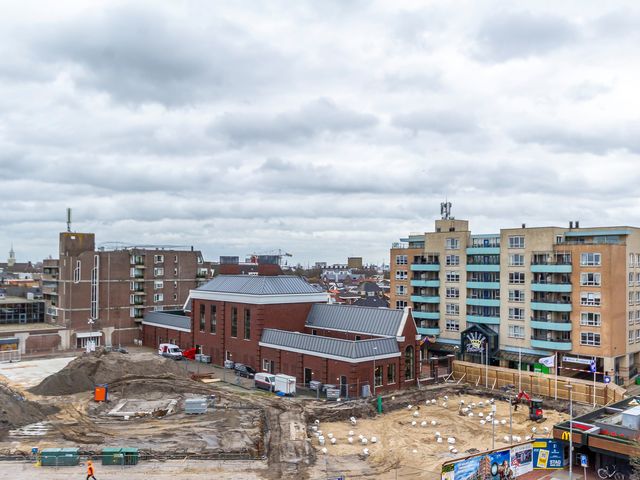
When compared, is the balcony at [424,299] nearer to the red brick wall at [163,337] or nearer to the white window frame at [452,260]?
the white window frame at [452,260]

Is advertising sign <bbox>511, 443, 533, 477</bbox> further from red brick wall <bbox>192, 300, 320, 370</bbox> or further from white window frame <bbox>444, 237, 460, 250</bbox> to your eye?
white window frame <bbox>444, 237, 460, 250</bbox>

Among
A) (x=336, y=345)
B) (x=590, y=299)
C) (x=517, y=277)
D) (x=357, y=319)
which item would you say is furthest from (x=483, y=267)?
(x=336, y=345)

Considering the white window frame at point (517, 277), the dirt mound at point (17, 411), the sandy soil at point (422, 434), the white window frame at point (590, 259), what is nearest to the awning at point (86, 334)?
the dirt mound at point (17, 411)

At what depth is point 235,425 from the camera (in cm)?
4675

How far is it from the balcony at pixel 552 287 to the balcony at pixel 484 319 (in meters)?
7.55

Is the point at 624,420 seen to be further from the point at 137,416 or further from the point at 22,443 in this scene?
the point at 22,443

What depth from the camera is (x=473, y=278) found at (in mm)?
84875

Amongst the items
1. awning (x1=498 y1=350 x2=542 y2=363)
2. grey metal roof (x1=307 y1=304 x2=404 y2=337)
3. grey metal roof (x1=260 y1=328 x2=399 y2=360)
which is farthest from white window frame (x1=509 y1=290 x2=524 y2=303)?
grey metal roof (x1=260 y1=328 x2=399 y2=360)

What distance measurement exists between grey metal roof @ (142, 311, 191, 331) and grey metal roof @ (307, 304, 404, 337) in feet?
70.5

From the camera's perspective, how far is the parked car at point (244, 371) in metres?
66.4

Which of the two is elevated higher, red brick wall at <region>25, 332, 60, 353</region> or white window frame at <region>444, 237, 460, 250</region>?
white window frame at <region>444, 237, 460, 250</region>

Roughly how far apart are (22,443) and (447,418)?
1348 inches

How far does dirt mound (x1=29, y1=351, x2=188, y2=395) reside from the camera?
191 ft

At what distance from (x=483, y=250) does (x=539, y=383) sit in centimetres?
2666
